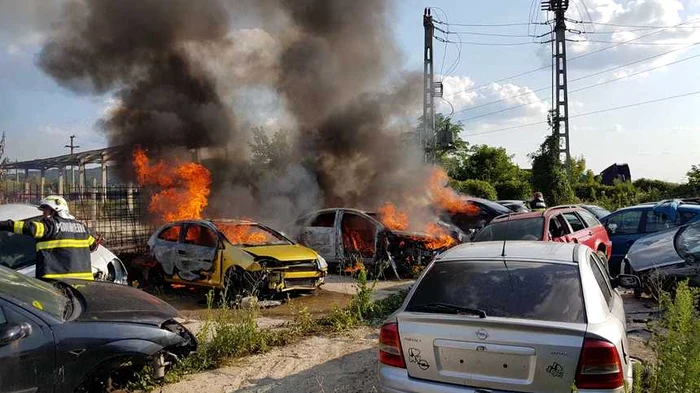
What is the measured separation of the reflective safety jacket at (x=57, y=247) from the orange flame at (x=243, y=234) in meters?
3.16

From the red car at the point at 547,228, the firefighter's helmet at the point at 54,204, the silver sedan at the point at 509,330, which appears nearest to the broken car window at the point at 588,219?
the red car at the point at 547,228

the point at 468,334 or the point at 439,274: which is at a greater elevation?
the point at 439,274

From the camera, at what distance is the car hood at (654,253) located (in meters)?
7.57

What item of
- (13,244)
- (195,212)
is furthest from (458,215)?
(13,244)

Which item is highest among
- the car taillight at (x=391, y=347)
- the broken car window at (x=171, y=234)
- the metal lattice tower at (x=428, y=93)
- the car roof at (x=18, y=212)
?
the metal lattice tower at (x=428, y=93)

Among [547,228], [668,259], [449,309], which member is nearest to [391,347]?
[449,309]

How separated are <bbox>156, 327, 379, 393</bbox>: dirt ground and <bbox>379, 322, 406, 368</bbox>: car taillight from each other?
1.02 meters

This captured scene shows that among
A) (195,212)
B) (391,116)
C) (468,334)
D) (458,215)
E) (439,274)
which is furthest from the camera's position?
(391,116)

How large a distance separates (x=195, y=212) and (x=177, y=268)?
471cm

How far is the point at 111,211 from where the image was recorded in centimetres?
1374

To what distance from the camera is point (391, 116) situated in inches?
722

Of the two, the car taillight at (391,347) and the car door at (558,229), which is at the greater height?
the car door at (558,229)

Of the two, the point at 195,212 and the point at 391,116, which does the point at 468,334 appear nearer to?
the point at 195,212

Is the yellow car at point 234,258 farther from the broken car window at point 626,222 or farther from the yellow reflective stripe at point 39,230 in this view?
the broken car window at point 626,222
